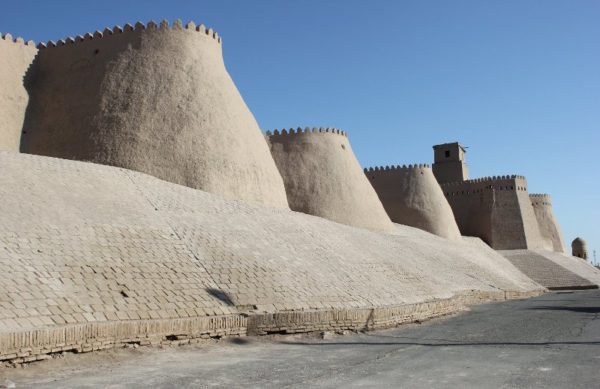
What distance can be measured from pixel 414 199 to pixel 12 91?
1742 cm

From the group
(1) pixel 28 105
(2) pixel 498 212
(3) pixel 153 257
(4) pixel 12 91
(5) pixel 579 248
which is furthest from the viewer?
(5) pixel 579 248

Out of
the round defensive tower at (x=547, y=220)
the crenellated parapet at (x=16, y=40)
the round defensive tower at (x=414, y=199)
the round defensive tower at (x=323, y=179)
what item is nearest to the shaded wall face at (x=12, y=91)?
the crenellated parapet at (x=16, y=40)

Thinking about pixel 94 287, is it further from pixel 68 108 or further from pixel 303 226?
pixel 68 108

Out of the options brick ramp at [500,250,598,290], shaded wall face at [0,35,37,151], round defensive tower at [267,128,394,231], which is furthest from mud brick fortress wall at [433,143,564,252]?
shaded wall face at [0,35,37,151]

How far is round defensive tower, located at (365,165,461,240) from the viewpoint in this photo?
26922 mm

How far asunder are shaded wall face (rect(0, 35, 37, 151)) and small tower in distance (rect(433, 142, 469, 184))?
25.9 metres

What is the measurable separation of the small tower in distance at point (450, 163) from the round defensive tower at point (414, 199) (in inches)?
329

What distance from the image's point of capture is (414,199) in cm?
2716

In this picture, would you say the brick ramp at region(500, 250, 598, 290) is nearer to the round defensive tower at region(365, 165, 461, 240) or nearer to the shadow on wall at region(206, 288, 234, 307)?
the round defensive tower at region(365, 165, 461, 240)

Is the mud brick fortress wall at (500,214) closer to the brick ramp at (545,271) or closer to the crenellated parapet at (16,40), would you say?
the brick ramp at (545,271)

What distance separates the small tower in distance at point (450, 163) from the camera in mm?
35938

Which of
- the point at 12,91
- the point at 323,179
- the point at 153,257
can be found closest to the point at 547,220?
the point at 323,179

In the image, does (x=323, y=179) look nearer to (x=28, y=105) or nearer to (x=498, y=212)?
(x=28, y=105)

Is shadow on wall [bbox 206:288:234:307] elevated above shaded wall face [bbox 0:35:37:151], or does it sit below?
below
